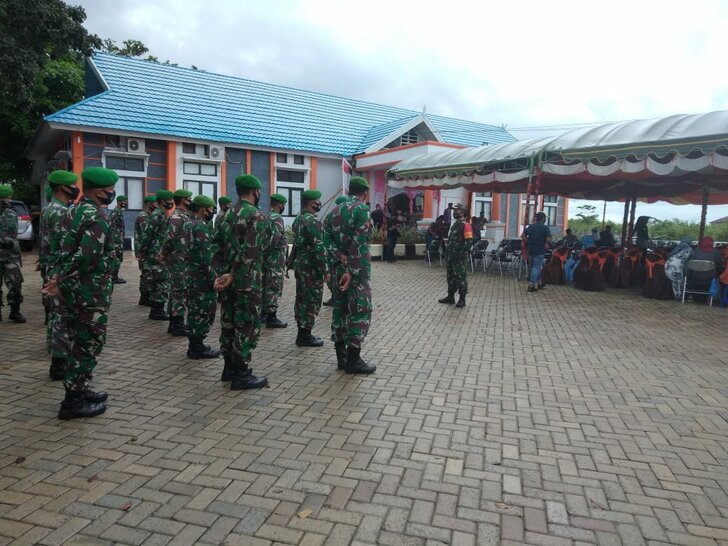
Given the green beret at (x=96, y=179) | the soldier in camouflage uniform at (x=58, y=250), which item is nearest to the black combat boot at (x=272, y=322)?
the soldier in camouflage uniform at (x=58, y=250)

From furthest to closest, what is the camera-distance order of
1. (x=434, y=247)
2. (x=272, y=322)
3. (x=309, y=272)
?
(x=434, y=247) < (x=272, y=322) < (x=309, y=272)

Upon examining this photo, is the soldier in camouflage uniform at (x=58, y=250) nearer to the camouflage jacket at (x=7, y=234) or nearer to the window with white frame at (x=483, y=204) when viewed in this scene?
the camouflage jacket at (x=7, y=234)

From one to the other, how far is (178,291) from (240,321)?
2.13 meters

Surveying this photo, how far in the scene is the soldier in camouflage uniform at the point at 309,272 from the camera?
6.08 m

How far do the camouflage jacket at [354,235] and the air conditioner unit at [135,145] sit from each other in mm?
12949

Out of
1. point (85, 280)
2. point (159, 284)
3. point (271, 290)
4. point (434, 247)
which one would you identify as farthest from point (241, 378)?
point (434, 247)

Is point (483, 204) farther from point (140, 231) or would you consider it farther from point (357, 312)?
point (357, 312)

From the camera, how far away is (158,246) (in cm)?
752

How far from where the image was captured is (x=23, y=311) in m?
7.62

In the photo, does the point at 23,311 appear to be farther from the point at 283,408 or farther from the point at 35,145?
the point at 35,145

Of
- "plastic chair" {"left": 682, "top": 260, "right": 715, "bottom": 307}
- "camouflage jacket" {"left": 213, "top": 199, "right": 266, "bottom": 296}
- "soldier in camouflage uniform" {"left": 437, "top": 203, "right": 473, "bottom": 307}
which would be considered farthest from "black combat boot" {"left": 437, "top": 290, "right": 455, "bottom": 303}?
"camouflage jacket" {"left": 213, "top": 199, "right": 266, "bottom": 296}

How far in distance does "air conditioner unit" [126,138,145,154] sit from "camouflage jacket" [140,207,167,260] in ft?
31.7

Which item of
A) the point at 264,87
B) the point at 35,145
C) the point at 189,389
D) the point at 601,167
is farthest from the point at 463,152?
the point at 35,145

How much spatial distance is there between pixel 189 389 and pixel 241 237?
4.63ft
